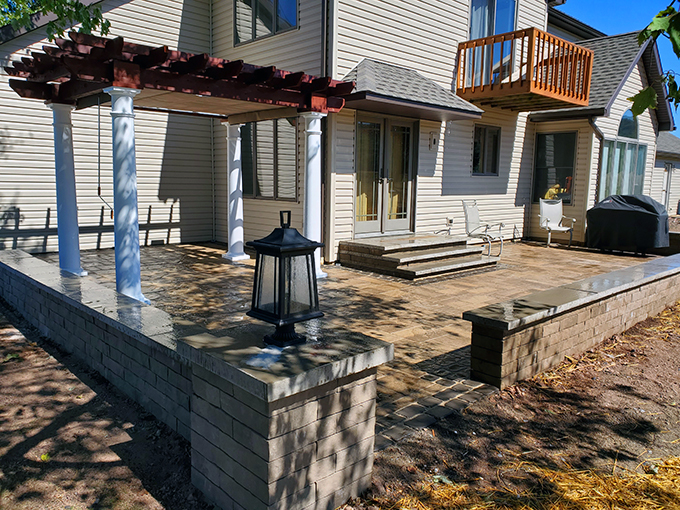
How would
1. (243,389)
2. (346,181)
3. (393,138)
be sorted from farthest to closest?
(393,138)
(346,181)
(243,389)

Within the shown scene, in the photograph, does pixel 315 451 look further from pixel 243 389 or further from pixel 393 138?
pixel 393 138

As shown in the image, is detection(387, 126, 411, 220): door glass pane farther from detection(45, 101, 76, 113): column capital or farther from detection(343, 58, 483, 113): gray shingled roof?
detection(45, 101, 76, 113): column capital

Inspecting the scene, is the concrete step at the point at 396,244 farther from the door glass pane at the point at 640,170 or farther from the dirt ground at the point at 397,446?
the door glass pane at the point at 640,170

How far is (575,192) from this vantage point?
499 inches

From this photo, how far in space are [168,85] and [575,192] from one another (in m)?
10.1

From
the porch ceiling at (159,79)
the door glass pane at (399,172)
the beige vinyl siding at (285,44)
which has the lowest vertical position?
the door glass pane at (399,172)

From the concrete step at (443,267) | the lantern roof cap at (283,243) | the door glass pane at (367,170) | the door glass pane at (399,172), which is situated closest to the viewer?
the lantern roof cap at (283,243)

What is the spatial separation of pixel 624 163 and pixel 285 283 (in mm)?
13684

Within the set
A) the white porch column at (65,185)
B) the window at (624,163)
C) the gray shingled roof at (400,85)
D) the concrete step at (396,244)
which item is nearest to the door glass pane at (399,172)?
the concrete step at (396,244)

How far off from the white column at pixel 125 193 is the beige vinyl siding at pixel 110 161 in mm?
4624

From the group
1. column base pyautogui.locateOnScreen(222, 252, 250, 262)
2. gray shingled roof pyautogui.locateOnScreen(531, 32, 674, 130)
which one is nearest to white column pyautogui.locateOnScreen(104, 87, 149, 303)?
column base pyautogui.locateOnScreen(222, 252, 250, 262)

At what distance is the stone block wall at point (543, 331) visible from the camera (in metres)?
3.84

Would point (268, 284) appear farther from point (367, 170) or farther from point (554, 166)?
point (554, 166)

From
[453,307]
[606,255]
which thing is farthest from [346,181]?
[606,255]
